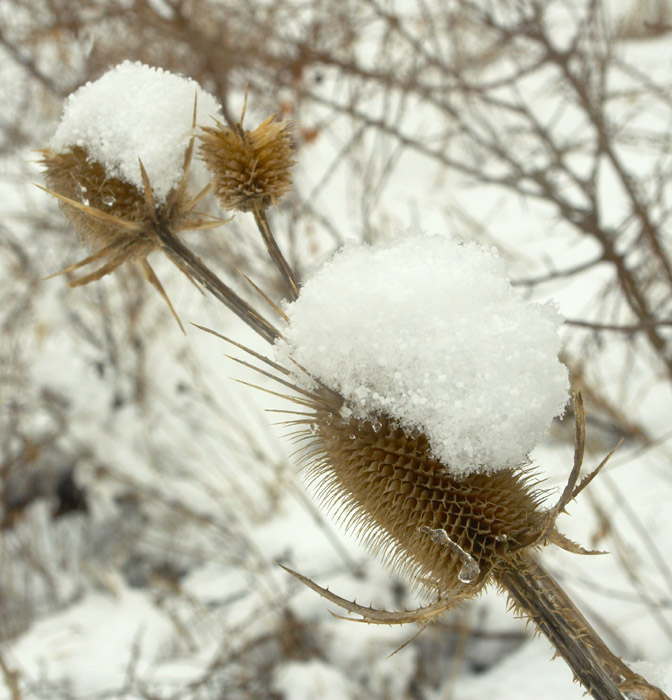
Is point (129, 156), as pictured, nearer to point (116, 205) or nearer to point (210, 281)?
point (116, 205)

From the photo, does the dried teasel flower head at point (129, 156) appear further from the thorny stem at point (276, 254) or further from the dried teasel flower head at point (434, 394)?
the dried teasel flower head at point (434, 394)

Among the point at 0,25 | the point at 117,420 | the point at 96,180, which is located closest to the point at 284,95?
the point at 0,25

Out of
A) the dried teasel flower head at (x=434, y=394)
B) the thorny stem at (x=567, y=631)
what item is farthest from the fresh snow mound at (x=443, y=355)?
the thorny stem at (x=567, y=631)

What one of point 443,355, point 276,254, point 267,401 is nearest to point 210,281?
point 276,254

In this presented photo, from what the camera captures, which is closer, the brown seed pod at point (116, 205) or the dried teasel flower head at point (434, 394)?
the dried teasel flower head at point (434, 394)

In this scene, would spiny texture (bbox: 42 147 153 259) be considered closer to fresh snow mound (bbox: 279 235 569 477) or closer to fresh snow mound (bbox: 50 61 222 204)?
fresh snow mound (bbox: 50 61 222 204)

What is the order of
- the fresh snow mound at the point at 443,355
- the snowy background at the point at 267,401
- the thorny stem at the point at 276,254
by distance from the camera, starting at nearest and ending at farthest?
the fresh snow mound at the point at 443,355 → the thorny stem at the point at 276,254 → the snowy background at the point at 267,401

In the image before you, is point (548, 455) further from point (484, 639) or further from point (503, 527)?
point (503, 527)
